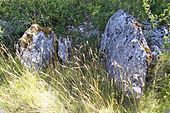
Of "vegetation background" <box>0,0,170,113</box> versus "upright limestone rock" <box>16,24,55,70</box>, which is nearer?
"vegetation background" <box>0,0,170,113</box>

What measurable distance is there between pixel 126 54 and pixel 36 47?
5.35 feet

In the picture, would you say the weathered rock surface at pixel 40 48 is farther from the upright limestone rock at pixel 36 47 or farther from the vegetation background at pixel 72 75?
the vegetation background at pixel 72 75

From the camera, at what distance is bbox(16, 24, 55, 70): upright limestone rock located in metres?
5.69

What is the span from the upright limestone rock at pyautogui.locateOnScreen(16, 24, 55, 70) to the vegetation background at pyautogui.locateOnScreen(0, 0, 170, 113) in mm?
167

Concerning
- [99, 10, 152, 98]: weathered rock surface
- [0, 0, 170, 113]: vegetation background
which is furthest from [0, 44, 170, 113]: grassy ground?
[99, 10, 152, 98]: weathered rock surface

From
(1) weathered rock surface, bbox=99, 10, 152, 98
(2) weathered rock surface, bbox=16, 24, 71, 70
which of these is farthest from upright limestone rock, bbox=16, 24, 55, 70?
(1) weathered rock surface, bbox=99, 10, 152, 98

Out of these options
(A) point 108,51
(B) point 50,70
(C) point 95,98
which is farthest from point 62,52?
(C) point 95,98

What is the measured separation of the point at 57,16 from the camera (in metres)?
6.43

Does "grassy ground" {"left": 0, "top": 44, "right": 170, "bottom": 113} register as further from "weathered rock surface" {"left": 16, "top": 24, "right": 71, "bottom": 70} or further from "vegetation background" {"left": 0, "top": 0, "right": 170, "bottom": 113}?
"weathered rock surface" {"left": 16, "top": 24, "right": 71, "bottom": 70}

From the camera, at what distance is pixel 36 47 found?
579 centimetres

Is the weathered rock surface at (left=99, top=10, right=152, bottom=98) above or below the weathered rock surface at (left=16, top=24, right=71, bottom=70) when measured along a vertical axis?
below

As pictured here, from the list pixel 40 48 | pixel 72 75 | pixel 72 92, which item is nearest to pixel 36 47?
pixel 40 48

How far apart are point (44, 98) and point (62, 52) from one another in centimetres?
102

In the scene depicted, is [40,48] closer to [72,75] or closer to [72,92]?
[72,75]
